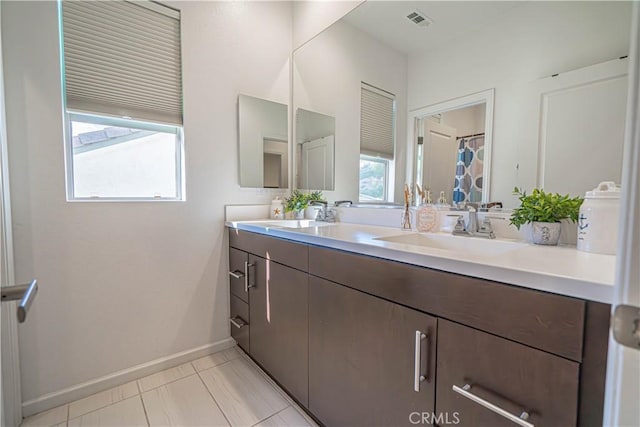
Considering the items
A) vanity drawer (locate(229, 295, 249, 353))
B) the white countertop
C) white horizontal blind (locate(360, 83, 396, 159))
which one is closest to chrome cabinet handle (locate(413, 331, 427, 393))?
the white countertop

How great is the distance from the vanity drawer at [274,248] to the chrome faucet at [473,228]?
0.70 metres

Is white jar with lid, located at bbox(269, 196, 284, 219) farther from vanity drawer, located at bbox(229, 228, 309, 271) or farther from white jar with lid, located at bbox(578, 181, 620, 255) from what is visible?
white jar with lid, located at bbox(578, 181, 620, 255)

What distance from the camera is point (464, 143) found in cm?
130

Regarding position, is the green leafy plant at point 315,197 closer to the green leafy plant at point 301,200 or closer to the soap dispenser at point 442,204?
the green leafy plant at point 301,200

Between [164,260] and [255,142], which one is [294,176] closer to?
[255,142]

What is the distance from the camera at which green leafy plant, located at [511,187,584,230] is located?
0.96 metres

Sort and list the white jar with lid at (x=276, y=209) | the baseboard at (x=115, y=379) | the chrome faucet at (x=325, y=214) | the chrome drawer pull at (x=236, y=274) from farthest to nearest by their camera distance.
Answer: the white jar with lid at (x=276, y=209)
the chrome faucet at (x=325, y=214)
the chrome drawer pull at (x=236, y=274)
the baseboard at (x=115, y=379)

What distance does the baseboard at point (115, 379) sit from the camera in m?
1.39

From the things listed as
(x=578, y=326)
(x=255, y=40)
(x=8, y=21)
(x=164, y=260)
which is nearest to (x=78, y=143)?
(x=8, y=21)

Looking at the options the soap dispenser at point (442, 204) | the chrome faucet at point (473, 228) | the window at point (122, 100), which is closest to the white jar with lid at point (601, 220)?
the chrome faucet at point (473, 228)

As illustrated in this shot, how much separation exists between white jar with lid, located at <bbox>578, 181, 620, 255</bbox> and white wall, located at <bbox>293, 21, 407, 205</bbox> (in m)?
0.81

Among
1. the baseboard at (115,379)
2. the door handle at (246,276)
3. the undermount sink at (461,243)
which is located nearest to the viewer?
the undermount sink at (461,243)

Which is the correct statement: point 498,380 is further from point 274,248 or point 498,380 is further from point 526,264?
point 274,248

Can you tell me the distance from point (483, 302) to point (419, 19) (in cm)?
147
